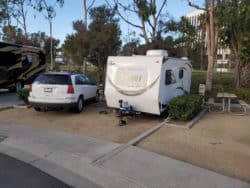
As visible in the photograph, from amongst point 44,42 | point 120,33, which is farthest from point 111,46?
point 44,42

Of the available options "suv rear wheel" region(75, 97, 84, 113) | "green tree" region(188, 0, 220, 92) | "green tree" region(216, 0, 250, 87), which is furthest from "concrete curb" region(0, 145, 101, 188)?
"green tree" region(216, 0, 250, 87)

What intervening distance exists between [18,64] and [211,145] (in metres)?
14.1

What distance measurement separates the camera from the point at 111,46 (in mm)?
24094

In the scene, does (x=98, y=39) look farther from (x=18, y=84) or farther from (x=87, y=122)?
(x=87, y=122)

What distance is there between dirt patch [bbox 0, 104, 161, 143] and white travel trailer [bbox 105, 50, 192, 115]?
2.06 ft

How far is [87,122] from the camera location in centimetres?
1034

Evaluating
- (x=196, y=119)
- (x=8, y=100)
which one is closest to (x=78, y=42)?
(x=8, y=100)

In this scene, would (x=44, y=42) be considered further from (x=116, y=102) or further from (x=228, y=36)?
(x=116, y=102)

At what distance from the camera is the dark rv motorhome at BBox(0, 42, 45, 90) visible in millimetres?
17578

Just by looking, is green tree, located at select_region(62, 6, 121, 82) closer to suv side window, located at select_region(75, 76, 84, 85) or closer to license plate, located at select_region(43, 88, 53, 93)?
suv side window, located at select_region(75, 76, 84, 85)

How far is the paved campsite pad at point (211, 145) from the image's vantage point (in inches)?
249

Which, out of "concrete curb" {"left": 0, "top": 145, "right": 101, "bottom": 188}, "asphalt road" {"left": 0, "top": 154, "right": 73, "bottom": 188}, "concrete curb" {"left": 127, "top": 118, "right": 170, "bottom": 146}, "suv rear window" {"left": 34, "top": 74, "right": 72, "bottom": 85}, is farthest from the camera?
"suv rear window" {"left": 34, "top": 74, "right": 72, "bottom": 85}

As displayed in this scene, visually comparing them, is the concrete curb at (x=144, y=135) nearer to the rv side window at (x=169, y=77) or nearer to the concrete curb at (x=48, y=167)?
the rv side window at (x=169, y=77)

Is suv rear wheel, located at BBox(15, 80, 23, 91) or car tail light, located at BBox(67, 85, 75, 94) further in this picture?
suv rear wheel, located at BBox(15, 80, 23, 91)
